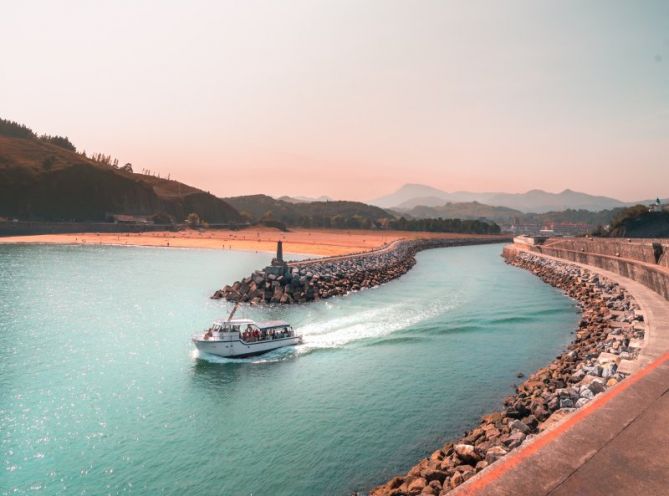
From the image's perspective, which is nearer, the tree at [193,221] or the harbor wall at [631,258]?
the harbor wall at [631,258]

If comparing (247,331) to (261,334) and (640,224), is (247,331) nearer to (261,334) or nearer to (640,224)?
(261,334)

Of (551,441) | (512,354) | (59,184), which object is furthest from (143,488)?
(59,184)

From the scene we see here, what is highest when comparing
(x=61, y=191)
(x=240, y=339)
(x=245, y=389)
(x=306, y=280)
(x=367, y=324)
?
(x=61, y=191)

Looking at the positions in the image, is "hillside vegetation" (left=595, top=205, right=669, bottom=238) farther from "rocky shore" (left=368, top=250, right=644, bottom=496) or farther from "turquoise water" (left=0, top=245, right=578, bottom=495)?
"rocky shore" (left=368, top=250, right=644, bottom=496)

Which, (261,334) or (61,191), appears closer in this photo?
(261,334)

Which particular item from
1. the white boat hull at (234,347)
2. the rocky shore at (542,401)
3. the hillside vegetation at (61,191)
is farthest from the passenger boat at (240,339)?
the hillside vegetation at (61,191)

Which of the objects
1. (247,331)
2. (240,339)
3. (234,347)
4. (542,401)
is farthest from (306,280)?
(542,401)

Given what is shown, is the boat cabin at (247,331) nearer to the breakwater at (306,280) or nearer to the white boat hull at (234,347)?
the white boat hull at (234,347)
